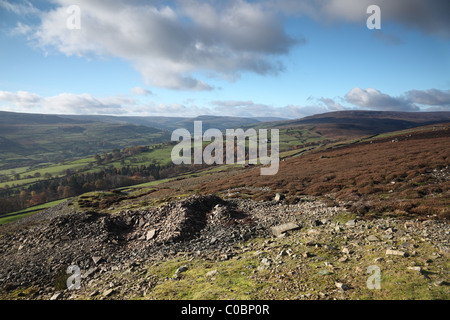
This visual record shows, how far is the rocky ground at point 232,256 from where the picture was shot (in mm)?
8883

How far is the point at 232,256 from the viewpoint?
13.4 meters

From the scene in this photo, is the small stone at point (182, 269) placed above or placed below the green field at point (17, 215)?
above

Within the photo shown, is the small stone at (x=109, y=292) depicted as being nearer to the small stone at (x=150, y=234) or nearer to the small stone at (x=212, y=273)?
the small stone at (x=212, y=273)

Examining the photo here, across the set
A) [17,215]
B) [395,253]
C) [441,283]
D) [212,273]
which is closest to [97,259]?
[212,273]

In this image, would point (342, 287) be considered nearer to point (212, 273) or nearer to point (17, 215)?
point (212, 273)

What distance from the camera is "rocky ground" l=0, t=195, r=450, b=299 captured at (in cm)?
888

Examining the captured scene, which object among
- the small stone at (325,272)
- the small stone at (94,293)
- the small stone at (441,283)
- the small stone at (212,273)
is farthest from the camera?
the small stone at (94,293)

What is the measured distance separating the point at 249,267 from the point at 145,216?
Answer: 51.6 feet

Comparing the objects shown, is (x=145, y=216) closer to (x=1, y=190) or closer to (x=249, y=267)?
(x=249, y=267)

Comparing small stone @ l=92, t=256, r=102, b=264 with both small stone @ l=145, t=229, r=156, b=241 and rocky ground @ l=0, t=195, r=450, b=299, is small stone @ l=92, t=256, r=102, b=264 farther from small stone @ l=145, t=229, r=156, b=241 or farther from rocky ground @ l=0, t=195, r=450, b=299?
small stone @ l=145, t=229, r=156, b=241

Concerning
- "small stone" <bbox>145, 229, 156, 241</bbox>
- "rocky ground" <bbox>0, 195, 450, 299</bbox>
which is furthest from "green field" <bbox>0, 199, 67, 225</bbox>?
"small stone" <bbox>145, 229, 156, 241</bbox>

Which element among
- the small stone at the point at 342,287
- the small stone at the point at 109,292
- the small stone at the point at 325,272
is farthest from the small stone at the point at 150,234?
the small stone at the point at 342,287

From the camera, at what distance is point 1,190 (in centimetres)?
12475

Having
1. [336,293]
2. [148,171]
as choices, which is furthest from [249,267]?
[148,171]
